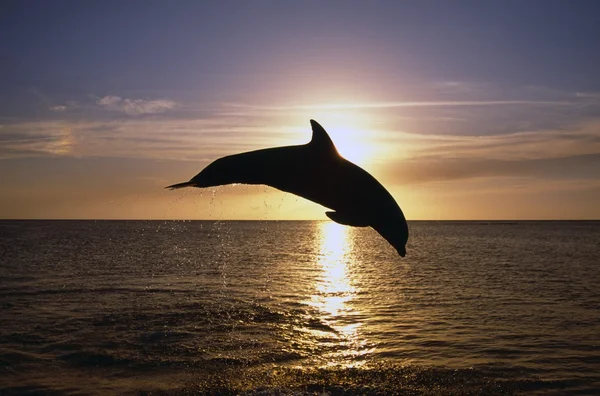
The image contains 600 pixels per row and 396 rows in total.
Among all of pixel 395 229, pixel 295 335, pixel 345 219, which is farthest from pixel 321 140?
pixel 295 335

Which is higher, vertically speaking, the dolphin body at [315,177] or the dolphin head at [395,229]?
the dolphin body at [315,177]

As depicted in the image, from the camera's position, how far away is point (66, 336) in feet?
58.9

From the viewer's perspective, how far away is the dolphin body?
909cm

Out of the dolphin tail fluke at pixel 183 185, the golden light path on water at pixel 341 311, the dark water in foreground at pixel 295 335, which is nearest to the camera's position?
the dolphin tail fluke at pixel 183 185

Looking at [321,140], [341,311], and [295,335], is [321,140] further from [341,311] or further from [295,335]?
[341,311]

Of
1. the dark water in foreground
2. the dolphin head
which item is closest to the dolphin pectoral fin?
the dolphin head

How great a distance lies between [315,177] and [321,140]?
70 centimetres

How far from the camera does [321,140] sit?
30.6ft

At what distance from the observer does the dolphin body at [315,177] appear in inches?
358

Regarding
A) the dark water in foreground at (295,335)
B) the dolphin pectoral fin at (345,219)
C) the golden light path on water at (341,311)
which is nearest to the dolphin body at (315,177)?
the dolphin pectoral fin at (345,219)

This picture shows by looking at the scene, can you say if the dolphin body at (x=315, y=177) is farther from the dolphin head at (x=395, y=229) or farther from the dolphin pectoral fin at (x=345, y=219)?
the dolphin head at (x=395, y=229)

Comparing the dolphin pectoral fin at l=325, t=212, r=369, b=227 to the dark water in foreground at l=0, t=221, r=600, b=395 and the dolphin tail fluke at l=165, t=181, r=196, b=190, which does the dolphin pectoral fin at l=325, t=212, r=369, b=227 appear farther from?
the dark water in foreground at l=0, t=221, r=600, b=395

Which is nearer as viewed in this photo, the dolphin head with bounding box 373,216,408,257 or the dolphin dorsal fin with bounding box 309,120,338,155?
the dolphin dorsal fin with bounding box 309,120,338,155

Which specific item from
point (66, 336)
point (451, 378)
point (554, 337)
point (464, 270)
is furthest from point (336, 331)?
point (464, 270)
